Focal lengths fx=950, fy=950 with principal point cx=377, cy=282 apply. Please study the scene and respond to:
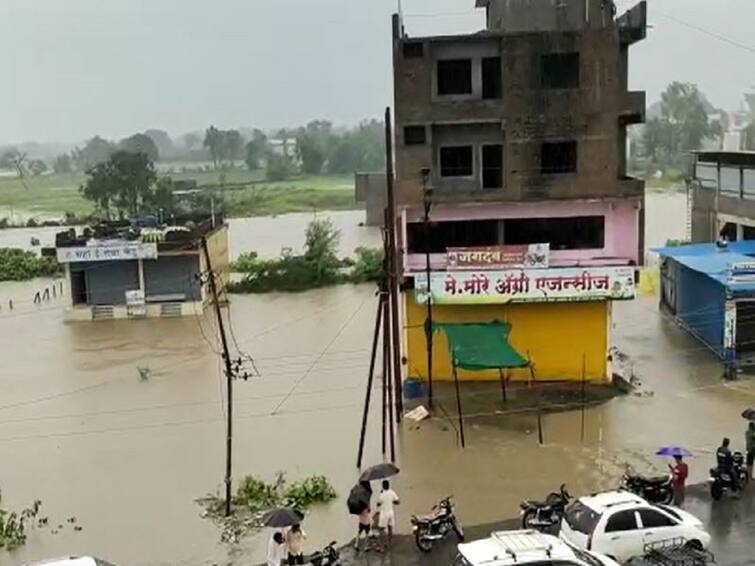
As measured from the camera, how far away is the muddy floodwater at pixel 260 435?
732 inches

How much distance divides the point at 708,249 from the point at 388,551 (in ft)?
77.5

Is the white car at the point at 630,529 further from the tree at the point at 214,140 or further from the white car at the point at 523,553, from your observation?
the tree at the point at 214,140

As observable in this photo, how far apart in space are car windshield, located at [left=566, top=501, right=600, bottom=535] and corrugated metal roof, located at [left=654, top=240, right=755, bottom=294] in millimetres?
15175

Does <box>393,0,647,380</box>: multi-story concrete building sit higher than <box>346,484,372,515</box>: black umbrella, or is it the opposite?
<box>393,0,647,380</box>: multi-story concrete building

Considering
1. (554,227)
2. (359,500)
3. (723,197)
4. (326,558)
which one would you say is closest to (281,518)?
(326,558)

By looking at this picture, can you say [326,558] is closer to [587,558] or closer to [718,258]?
[587,558]

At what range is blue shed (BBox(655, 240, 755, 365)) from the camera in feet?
91.4

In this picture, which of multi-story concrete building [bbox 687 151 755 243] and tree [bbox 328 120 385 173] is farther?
tree [bbox 328 120 385 173]

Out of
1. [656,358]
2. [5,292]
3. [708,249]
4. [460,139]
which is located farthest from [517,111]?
[5,292]

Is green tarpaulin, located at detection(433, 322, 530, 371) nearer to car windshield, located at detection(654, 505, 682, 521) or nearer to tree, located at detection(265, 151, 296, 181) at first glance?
car windshield, located at detection(654, 505, 682, 521)

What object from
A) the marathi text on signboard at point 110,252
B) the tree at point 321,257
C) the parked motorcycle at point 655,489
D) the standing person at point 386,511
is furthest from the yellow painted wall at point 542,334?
the tree at point 321,257

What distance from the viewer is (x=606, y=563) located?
1241 cm

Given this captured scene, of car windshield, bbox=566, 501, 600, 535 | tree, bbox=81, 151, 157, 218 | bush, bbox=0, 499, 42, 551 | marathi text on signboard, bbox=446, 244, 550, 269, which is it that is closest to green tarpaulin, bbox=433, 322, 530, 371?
marathi text on signboard, bbox=446, 244, 550, 269

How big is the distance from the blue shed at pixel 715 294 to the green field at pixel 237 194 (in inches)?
3149
